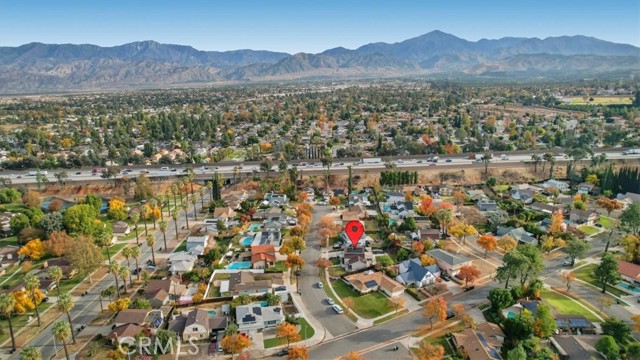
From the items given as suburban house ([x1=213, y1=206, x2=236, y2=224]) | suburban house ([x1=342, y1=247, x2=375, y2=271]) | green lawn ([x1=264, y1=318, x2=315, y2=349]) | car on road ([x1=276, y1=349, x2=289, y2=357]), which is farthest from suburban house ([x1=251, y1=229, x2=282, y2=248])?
car on road ([x1=276, y1=349, x2=289, y2=357])

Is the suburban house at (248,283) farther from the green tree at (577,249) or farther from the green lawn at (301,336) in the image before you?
the green tree at (577,249)

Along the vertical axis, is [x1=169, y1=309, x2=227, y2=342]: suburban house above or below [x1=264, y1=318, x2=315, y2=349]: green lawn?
above

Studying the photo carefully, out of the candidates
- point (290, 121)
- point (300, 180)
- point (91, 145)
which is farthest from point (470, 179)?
point (91, 145)

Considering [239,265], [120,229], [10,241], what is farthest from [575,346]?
[10,241]

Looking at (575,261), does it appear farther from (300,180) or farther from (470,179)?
(300,180)

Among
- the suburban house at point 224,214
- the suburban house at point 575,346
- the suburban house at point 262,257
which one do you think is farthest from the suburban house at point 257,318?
the suburban house at point 224,214

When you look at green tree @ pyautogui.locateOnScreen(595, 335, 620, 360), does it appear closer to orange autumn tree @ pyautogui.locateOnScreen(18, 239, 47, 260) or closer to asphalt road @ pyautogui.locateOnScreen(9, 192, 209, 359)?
asphalt road @ pyautogui.locateOnScreen(9, 192, 209, 359)

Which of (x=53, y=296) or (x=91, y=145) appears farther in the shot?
(x=91, y=145)
